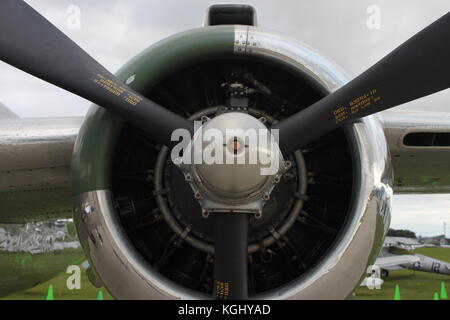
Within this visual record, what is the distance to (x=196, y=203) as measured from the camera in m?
2.99

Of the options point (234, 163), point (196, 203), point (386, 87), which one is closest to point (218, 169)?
point (234, 163)

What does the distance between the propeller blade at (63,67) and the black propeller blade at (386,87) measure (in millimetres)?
675

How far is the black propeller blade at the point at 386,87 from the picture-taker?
2324 millimetres

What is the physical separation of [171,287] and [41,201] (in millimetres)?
2812

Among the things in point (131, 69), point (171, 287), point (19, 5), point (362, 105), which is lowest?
point (171, 287)

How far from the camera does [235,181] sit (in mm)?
2203

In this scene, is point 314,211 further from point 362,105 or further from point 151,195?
point 151,195

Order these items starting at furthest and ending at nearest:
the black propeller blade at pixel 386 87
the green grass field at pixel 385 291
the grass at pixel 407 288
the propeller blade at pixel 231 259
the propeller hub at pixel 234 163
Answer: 1. the grass at pixel 407 288
2. the green grass field at pixel 385 291
3. the propeller blade at pixel 231 259
4. the black propeller blade at pixel 386 87
5. the propeller hub at pixel 234 163

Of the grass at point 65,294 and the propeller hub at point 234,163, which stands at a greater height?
the propeller hub at point 234,163

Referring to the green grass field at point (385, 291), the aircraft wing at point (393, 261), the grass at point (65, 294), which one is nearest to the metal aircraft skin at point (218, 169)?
the grass at point (65, 294)

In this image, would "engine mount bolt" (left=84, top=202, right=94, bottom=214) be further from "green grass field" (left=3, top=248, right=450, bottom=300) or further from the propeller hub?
"green grass field" (left=3, top=248, right=450, bottom=300)

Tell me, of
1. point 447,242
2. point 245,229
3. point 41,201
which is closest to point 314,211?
point 245,229

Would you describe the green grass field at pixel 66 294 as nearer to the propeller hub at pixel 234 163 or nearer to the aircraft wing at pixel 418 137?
the aircraft wing at pixel 418 137

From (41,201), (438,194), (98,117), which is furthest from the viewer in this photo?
(438,194)
